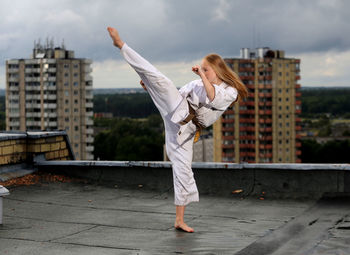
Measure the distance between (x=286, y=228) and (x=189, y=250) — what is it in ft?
3.92

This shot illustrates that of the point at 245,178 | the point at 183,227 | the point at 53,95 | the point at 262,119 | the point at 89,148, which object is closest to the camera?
the point at 183,227

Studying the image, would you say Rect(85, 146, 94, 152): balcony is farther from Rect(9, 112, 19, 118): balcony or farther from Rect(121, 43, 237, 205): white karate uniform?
Rect(121, 43, 237, 205): white karate uniform

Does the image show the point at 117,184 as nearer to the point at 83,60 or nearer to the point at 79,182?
the point at 79,182

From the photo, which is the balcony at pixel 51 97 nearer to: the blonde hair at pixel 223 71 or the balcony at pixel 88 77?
the balcony at pixel 88 77

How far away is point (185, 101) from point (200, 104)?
0.51 ft

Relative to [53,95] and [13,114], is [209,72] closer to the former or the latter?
[53,95]

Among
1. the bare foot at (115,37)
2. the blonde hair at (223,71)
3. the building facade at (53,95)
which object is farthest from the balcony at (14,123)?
the bare foot at (115,37)

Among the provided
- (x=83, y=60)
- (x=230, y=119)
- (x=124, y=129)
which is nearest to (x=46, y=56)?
(x=83, y=60)

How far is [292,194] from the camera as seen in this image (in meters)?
7.27

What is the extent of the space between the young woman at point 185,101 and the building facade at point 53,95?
145m

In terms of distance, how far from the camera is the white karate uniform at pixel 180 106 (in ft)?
17.0

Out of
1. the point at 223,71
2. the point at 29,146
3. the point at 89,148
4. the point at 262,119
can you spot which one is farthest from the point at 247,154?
the point at 223,71

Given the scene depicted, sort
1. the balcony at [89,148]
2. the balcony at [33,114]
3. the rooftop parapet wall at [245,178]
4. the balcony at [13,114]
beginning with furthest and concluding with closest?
the balcony at [13,114] → the balcony at [33,114] → the balcony at [89,148] → the rooftop parapet wall at [245,178]

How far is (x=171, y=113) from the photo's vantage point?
17.5ft
